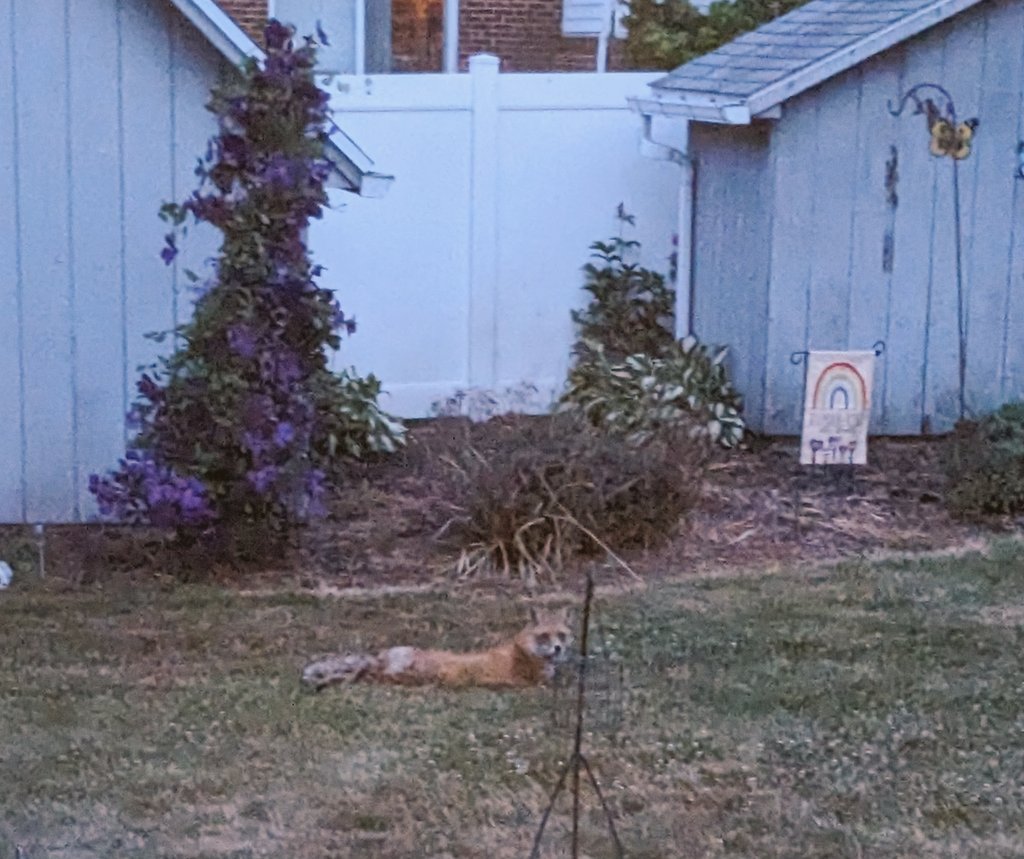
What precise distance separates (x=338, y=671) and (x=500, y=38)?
404 inches

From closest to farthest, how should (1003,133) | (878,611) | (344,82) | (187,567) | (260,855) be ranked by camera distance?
(260,855)
(878,611)
(187,567)
(1003,133)
(344,82)

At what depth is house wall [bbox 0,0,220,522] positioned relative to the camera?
8.22 meters

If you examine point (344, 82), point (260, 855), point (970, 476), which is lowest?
point (260, 855)

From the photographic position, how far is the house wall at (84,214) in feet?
27.0

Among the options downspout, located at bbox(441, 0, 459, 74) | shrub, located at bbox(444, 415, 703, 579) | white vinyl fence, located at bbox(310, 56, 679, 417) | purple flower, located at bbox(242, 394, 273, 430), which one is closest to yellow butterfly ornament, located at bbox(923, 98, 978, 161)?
white vinyl fence, located at bbox(310, 56, 679, 417)

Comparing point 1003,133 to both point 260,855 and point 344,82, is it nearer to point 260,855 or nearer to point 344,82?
point 344,82

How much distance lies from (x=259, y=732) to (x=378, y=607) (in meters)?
1.50

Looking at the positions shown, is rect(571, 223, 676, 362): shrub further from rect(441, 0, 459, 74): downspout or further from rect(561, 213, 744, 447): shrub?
rect(441, 0, 459, 74): downspout

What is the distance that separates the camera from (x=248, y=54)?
787cm

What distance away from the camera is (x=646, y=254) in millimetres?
11477

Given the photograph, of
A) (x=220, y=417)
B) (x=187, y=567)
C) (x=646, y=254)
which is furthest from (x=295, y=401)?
(x=646, y=254)

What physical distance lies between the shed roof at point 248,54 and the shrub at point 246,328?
284 mm

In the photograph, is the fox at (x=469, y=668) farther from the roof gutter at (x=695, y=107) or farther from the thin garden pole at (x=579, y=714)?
the roof gutter at (x=695, y=107)

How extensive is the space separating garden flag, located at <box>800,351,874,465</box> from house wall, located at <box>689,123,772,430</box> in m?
0.91
